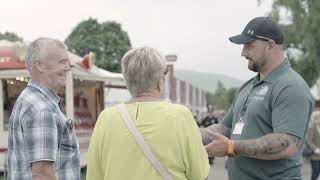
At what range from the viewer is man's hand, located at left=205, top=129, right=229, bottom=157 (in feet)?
13.1

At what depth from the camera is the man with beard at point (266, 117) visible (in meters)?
3.99

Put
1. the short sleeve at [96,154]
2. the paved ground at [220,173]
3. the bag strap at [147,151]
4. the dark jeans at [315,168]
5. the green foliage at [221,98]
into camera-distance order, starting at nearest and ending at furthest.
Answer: the bag strap at [147,151], the short sleeve at [96,154], the dark jeans at [315,168], the paved ground at [220,173], the green foliage at [221,98]

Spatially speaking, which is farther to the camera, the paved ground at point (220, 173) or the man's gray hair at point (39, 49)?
the paved ground at point (220, 173)

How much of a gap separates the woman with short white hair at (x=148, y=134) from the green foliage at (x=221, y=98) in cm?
10217

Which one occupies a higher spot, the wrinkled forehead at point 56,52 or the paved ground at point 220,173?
the wrinkled forehead at point 56,52

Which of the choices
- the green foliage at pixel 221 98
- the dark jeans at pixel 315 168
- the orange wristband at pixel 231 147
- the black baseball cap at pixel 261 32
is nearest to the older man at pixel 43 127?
the orange wristband at pixel 231 147

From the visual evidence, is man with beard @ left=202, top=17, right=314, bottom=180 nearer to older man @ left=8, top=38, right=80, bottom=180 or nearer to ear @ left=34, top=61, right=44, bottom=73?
older man @ left=8, top=38, right=80, bottom=180

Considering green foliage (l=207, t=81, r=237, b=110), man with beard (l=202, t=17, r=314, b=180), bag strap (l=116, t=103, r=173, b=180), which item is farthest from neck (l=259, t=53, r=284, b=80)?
green foliage (l=207, t=81, r=237, b=110)

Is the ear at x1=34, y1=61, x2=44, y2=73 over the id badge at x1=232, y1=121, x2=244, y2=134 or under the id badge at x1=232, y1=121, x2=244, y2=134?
over

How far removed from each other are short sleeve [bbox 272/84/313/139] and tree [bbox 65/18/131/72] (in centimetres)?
5050

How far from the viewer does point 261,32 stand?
4.24 meters

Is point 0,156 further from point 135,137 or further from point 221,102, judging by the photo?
point 221,102

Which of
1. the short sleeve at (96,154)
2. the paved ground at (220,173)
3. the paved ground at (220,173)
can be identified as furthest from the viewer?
the paved ground at (220,173)

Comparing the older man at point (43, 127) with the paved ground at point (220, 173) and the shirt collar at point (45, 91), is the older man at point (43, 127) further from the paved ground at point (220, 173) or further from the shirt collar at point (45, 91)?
the paved ground at point (220, 173)
